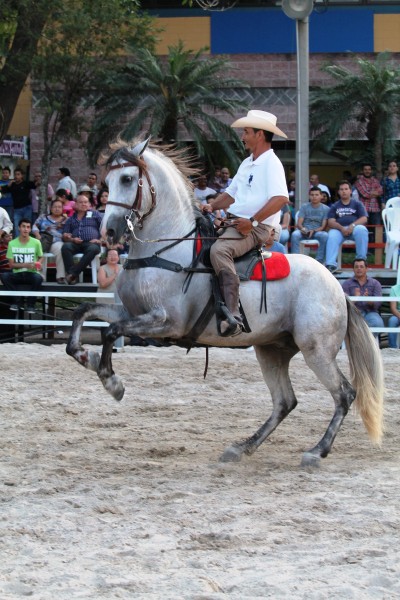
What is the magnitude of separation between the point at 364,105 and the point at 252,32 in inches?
177

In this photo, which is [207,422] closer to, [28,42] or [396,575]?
[396,575]

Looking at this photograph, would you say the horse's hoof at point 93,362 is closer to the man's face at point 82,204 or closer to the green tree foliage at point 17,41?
the man's face at point 82,204

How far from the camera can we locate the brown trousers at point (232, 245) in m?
7.19

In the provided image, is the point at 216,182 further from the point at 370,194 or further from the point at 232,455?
the point at 232,455

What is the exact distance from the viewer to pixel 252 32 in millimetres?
25953

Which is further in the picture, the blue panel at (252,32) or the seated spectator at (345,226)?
the blue panel at (252,32)

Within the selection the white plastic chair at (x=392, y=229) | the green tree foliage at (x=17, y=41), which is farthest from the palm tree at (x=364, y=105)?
the green tree foliage at (x=17, y=41)

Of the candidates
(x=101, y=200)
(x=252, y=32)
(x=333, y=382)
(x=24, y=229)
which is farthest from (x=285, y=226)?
(x=252, y=32)

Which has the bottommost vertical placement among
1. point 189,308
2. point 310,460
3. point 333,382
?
point 310,460

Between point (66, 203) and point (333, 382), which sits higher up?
point (66, 203)

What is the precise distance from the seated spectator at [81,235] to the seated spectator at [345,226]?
3562 mm

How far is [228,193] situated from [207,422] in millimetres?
2276

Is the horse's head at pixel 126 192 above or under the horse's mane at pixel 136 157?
under

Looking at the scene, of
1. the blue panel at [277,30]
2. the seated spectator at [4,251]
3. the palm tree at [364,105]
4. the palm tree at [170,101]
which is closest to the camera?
the seated spectator at [4,251]
